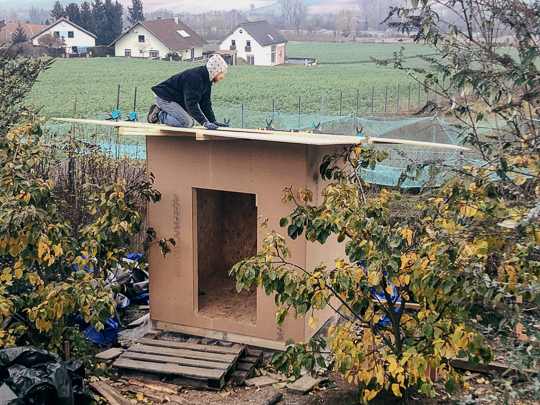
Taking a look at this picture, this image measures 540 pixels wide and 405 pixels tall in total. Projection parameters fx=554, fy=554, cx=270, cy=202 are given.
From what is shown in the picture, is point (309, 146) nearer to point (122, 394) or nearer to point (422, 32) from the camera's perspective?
point (422, 32)

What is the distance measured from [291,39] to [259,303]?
104072mm

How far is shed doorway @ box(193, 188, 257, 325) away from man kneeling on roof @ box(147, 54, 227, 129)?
133 cm

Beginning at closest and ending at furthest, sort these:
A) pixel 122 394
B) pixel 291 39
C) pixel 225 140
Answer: pixel 122 394 < pixel 225 140 < pixel 291 39

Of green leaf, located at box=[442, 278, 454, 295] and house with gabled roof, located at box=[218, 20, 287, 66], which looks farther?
house with gabled roof, located at box=[218, 20, 287, 66]

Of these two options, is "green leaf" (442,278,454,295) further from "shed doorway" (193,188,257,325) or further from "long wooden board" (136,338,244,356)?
"shed doorway" (193,188,257,325)

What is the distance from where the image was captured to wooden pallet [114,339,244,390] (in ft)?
18.8

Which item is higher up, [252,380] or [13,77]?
[13,77]

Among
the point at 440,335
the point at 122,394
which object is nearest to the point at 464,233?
the point at 440,335

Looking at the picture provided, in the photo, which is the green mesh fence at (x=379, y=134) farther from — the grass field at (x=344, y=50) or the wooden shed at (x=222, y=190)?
the grass field at (x=344, y=50)

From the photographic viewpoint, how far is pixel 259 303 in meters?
6.43

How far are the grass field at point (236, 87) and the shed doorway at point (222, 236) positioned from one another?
10.4 metres

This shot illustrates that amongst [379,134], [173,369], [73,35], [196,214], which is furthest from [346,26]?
[173,369]

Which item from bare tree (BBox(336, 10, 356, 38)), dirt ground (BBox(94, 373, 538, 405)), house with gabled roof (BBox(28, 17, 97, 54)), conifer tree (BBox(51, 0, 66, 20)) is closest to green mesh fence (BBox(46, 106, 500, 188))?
dirt ground (BBox(94, 373, 538, 405))

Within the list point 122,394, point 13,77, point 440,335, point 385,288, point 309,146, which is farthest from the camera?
point 13,77
